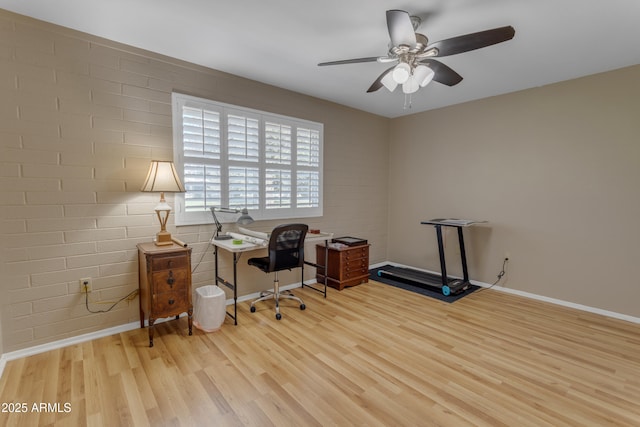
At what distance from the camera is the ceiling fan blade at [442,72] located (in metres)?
2.28

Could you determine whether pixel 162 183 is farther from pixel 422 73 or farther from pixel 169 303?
pixel 422 73

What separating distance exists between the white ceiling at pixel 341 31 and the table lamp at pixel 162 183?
3.53 ft

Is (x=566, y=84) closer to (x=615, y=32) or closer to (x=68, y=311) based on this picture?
(x=615, y=32)

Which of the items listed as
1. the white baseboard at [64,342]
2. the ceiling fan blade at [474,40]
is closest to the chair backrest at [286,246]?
the white baseboard at [64,342]

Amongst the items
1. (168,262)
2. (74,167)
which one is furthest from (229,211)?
(74,167)

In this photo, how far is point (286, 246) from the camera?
3.09 metres

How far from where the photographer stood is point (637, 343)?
8.56 feet

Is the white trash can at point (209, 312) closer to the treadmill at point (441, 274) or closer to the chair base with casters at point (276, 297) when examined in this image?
the chair base with casters at point (276, 297)

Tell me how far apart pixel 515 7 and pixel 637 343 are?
9.71ft

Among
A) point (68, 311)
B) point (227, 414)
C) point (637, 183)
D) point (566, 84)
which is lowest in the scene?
point (227, 414)

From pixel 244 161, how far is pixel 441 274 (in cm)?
306

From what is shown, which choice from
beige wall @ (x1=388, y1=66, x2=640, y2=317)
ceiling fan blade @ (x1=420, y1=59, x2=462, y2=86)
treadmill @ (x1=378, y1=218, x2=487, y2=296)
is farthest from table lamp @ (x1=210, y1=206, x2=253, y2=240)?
beige wall @ (x1=388, y1=66, x2=640, y2=317)

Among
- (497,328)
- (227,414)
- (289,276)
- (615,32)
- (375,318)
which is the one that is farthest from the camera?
(289,276)

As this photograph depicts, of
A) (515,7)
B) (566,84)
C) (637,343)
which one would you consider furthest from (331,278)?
(566,84)
